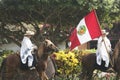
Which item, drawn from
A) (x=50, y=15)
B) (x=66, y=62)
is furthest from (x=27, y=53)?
(x=50, y=15)

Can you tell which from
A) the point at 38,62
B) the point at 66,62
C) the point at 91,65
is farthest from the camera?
the point at 66,62

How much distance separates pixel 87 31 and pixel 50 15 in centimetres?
713

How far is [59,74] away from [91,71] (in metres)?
1.26

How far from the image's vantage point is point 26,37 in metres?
16.1

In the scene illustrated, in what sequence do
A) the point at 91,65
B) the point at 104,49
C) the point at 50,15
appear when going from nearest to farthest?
the point at 104,49, the point at 91,65, the point at 50,15

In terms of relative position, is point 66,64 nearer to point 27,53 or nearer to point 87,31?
point 87,31

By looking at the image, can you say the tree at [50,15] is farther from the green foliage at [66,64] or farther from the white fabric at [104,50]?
the white fabric at [104,50]

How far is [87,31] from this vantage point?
1692 cm

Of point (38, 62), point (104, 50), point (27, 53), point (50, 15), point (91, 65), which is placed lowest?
point (91, 65)

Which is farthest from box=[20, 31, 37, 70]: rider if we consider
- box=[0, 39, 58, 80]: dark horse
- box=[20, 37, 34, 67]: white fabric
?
box=[0, 39, 58, 80]: dark horse

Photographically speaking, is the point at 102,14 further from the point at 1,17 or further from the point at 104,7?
the point at 1,17

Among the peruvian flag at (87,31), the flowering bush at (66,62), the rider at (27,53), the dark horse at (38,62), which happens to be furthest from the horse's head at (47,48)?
the flowering bush at (66,62)

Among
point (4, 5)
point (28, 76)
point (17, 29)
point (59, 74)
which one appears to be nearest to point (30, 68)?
point (28, 76)

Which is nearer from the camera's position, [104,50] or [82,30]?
[104,50]
